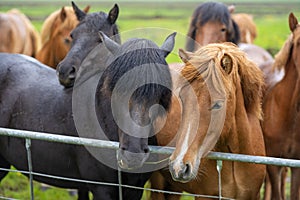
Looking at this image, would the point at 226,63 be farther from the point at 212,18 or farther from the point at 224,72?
the point at 212,18

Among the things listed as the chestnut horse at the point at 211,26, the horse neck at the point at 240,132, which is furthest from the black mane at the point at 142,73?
the chestnut horse at the point at 211,26

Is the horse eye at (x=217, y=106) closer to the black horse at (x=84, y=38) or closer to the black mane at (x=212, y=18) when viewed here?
the black horse at (x=84, y=38)

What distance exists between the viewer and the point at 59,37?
19.5 feet

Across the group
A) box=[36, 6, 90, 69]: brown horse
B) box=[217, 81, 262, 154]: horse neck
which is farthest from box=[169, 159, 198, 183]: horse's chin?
box=[36, 6, 90, 69]: brown horse

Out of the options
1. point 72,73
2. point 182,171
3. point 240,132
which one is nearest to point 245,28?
point 72,73

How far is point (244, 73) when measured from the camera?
2875mm

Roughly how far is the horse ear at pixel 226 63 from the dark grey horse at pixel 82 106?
0.35m

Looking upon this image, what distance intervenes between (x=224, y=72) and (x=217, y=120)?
27 cm

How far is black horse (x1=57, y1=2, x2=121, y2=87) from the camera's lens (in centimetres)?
350

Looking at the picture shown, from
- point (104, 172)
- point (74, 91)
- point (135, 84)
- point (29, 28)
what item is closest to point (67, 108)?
point (74, 91)

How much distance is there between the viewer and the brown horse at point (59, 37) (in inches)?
229

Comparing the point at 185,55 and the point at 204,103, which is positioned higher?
the point at 185,55

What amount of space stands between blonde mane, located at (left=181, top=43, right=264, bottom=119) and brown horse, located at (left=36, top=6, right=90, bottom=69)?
317 cm

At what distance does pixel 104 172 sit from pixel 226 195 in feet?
2.69
